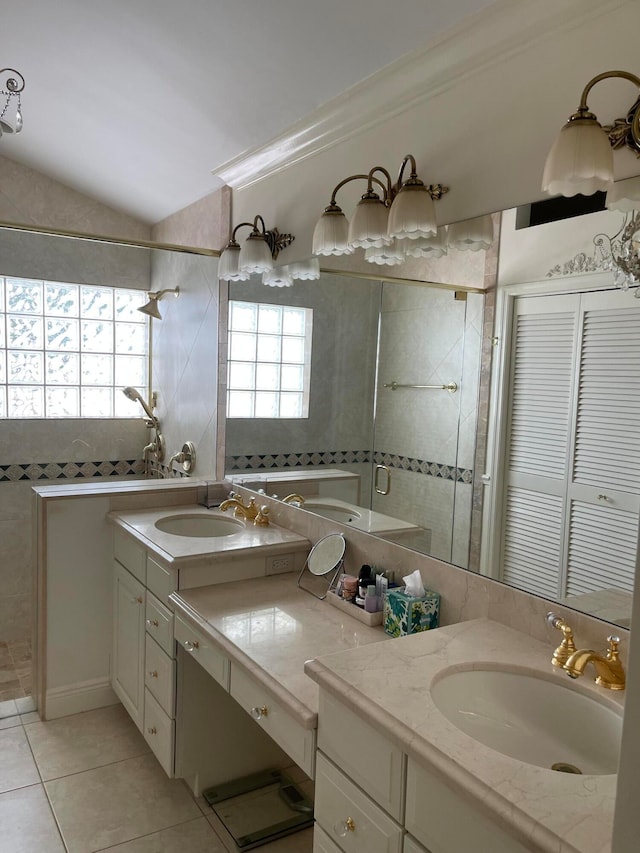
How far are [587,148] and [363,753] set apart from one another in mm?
1228

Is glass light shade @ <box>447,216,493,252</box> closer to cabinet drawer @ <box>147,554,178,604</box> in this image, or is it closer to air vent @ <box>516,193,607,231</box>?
air vent @ <box>516,193,607,231</box>

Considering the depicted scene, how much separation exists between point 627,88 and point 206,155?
2046 mm

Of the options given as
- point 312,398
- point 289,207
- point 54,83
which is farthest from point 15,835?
point 54,83

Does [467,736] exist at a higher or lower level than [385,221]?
lower

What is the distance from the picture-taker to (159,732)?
2.37 m

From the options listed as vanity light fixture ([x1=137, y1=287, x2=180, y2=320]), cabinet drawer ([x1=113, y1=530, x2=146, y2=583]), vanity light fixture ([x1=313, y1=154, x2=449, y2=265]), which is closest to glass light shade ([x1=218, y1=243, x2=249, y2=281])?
vanity light fixture ([x1=313, y1=154, x2=449, y2=265])

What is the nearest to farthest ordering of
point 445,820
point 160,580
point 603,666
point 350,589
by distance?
point 445,820, point 603,666, point 350,589, point 160,580

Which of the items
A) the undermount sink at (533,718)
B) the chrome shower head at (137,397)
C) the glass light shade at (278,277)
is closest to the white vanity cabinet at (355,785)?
the undermount sink at (533,718)

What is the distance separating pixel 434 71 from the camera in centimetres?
181

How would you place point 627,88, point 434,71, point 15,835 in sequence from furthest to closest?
point 15,835 → point 434,71 → point 627,88

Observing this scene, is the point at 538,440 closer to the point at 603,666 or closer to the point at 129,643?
the point at 603,666

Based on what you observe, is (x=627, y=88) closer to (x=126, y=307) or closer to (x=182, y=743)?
(x=182, y=743)

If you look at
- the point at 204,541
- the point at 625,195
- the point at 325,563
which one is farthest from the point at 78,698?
the point at 625,195

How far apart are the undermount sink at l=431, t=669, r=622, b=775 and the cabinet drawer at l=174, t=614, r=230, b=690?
673 mm
